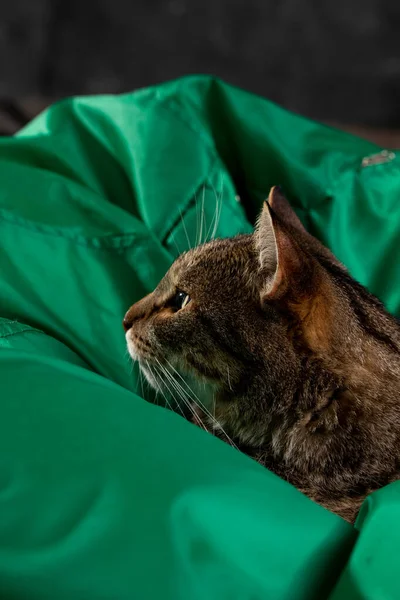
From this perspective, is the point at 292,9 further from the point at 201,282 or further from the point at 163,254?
the point at 201,282

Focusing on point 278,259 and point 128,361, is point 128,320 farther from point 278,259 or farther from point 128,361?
point 278,259

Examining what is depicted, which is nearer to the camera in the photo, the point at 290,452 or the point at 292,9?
the point at 290,452

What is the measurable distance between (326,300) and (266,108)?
0.58 m

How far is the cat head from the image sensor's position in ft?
2.58

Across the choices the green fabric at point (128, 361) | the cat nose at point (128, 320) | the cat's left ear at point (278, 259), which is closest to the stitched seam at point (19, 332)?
the green fabric at point (128, 361)

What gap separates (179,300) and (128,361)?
0.37 feet

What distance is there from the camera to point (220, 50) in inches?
86.1

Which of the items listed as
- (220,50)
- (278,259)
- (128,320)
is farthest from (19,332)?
(220,50)

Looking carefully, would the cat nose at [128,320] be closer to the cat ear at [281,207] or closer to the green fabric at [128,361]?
the green fabric at [128,361]

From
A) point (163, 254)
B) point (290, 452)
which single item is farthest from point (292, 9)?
point (290, 452)

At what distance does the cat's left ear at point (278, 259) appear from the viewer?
2.47 ft

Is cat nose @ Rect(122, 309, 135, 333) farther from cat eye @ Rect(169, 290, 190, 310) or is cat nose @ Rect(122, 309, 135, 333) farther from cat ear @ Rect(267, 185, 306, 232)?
cat ear @ Rect(267, 185, 306, 232)

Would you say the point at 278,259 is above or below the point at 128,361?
Answer: above

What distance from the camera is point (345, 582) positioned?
1.74 ft
